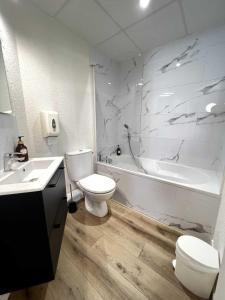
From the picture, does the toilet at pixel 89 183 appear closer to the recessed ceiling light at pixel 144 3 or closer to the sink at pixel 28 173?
the sink at pixel 28 173

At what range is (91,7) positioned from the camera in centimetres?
131

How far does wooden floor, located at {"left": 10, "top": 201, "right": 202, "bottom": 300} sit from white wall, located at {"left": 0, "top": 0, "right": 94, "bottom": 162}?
42.5 inches

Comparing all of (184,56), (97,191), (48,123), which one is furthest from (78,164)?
(184,56)

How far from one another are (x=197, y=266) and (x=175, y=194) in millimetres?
639

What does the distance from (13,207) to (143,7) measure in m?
2.04

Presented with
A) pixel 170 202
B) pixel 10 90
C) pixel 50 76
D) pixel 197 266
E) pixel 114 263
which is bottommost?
pixel 114 263

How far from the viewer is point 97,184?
1643 mm

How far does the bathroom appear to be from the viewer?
2.97ft

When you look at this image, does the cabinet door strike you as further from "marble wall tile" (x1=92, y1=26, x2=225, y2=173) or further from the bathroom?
"marble wall tile" (x1=92, y1=26, x2=225, y2=173)

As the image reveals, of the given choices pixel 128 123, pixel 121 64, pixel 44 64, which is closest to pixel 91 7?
pixel 44 64

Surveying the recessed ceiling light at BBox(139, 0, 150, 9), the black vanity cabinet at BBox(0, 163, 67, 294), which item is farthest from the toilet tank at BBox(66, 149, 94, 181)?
the recessed ceiling light at BBox(139, 0, 150, 9)

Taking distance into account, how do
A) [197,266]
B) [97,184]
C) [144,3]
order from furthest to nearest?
[97,184] → [144,3] → [197,266]

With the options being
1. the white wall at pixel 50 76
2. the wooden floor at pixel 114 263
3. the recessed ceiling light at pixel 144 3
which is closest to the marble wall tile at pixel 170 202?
the wooden floor at pixel 114 263

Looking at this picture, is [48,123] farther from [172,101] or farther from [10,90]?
[172,101]
